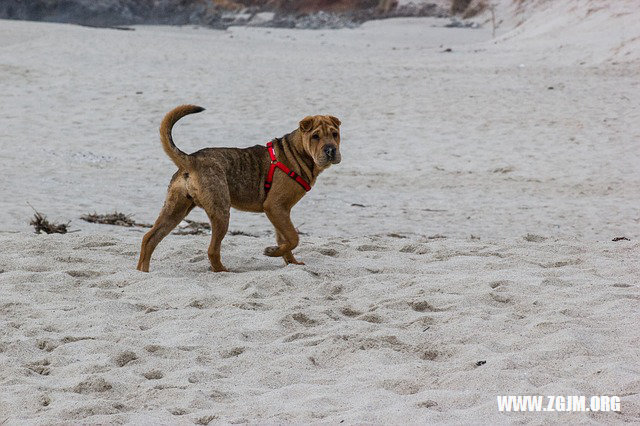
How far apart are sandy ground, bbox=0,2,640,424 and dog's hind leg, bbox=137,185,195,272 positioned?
19cm

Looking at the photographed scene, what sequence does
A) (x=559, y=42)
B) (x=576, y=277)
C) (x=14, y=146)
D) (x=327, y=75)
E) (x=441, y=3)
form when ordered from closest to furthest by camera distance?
(x=576, y=277)
(x=14, y=146)
(x=327, y=75)
(x=559, y=42)
(x=441, y=3)

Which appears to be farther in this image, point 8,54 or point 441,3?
point 441,3

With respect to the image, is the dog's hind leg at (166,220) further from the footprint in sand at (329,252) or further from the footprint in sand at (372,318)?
the footprint in sand at (372,318)

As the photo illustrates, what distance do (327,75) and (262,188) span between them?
12.2m

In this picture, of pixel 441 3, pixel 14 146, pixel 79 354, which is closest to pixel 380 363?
pixel 79 354

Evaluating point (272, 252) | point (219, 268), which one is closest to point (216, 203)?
point (219, 268)

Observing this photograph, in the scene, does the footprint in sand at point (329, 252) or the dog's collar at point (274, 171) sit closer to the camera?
the dog's collar at point (274, 171)

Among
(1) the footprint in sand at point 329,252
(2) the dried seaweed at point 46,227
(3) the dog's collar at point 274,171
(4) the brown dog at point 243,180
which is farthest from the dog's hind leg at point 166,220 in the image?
(2) the dried seaweed at point 46,227

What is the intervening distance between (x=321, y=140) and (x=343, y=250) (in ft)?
3.87

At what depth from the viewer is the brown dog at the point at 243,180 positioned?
6.68m

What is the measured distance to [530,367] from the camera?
15.2 ft

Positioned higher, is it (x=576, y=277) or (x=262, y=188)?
(x=262, y=188)

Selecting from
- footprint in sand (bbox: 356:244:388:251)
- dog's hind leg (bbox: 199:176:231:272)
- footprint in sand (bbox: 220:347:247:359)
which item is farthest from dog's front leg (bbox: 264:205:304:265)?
footprint in sand (bbox: 220:347:247:359)

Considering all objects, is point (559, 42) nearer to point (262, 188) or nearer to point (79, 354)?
point (262, 188)
